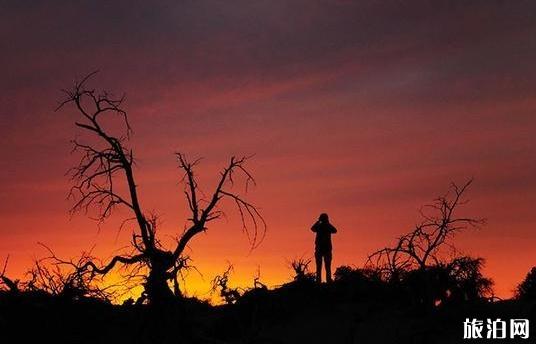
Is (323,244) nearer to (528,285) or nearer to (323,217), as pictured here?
(323,217)

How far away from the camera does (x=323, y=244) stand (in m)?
29.2

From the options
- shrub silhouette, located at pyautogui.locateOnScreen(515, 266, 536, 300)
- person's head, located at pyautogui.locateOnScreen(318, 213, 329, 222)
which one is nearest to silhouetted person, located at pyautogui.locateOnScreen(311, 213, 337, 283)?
person's head, located at pyautogui.locateOnScreen(318, 213, 329, 222)

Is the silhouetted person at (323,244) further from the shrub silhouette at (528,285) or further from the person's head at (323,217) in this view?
the shrub silhouette at (528,285)

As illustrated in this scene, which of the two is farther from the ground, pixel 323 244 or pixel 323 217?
pixel 323 217

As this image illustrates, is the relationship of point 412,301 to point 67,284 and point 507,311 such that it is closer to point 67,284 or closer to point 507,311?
point 507,311

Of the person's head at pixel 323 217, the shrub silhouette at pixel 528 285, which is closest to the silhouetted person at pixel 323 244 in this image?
the person's head at pixel 323 217

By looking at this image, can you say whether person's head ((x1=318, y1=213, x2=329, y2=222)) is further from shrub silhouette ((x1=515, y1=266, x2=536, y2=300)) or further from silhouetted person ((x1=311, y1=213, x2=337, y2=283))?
shrub silhouette ((x1=515, y1=266, x2=536, y2=300))

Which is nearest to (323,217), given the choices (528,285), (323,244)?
(323,244)

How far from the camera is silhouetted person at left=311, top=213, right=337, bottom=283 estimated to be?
29141mm

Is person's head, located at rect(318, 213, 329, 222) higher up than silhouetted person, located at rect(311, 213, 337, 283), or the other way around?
person's head, located at rect(318, 213, 329, 222)

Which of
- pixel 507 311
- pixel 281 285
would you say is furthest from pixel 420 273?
pixel 281 285

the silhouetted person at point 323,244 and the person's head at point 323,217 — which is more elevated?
the person's head at point 323,217

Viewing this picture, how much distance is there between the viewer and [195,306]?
31203 millimetres

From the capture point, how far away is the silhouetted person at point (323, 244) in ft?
95.6
